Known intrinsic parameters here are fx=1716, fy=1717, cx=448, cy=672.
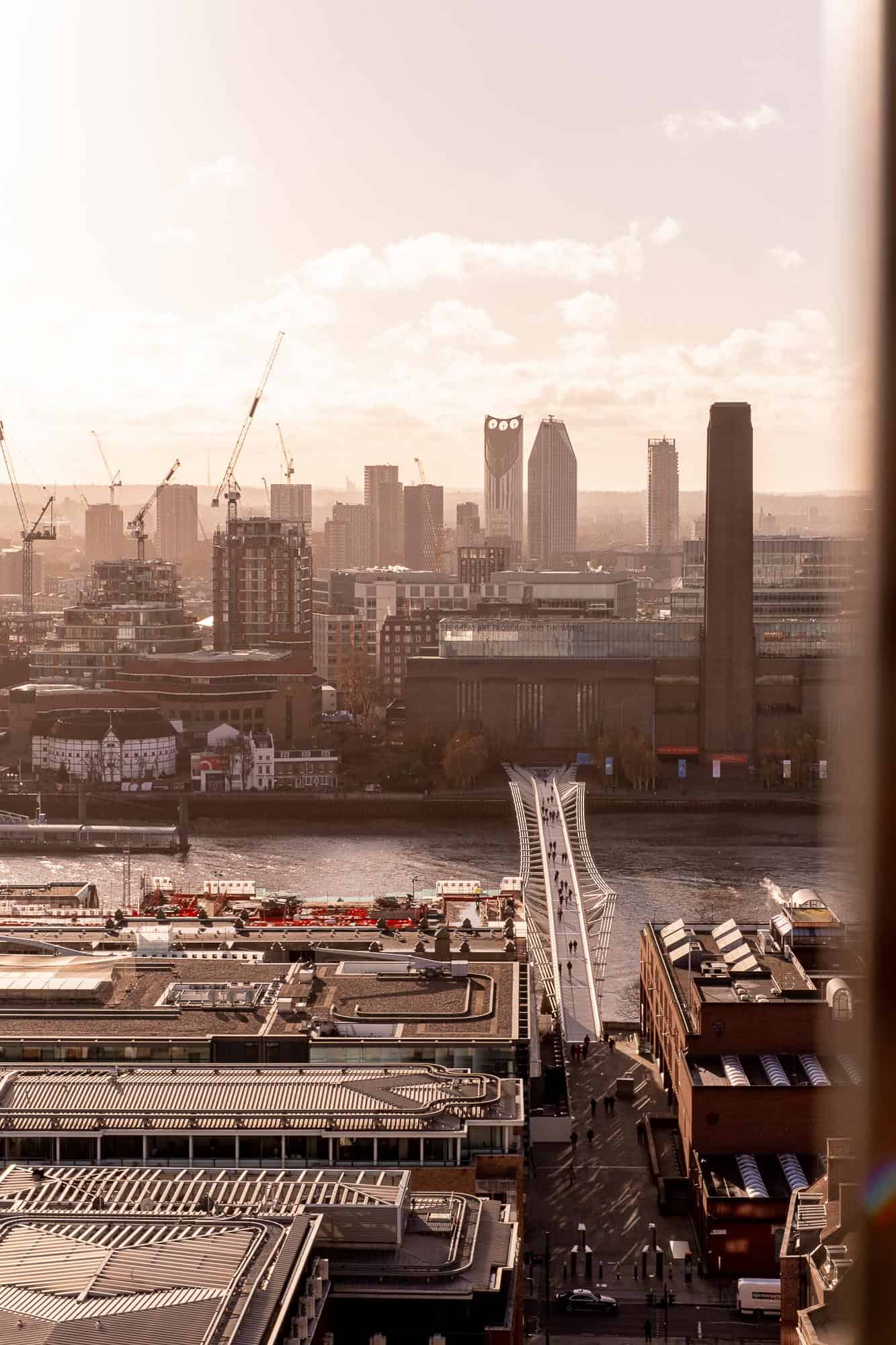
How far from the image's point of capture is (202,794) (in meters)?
14.4

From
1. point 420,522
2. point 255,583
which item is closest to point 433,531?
point 420,522

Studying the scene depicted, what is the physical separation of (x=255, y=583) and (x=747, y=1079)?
16886mm

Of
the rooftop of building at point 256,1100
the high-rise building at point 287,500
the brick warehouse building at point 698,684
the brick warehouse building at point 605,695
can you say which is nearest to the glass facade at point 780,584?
the brick warehouse building at point 698,684

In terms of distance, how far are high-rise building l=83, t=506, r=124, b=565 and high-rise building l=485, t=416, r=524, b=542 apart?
16.1 meters

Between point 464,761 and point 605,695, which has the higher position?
point 605,695

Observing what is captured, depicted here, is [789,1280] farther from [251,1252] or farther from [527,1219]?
[527,1219]

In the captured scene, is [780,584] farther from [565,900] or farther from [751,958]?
[751,958]

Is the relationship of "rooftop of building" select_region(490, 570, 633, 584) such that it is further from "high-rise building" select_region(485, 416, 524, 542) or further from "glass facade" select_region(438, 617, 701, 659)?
"high-rise building" select_region(485, 416, 524, 542)

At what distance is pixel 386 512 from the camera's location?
4716cm

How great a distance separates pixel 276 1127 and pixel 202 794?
10143mm

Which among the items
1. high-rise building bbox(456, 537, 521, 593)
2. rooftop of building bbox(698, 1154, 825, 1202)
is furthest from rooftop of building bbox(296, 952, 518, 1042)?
high-rise building bbox(456, 537, 521, 593)

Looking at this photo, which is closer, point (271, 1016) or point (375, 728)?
point (271, 1016)

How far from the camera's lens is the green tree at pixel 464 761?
14.6 metres

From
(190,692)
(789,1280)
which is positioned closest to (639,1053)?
(789,1280)
